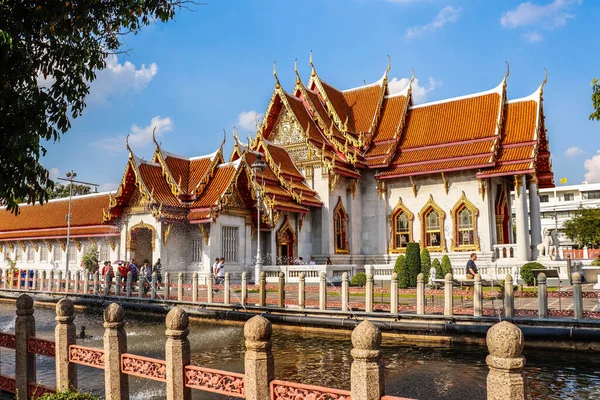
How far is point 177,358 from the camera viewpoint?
560cm

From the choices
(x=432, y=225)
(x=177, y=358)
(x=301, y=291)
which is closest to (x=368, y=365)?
(x=177, y=358)

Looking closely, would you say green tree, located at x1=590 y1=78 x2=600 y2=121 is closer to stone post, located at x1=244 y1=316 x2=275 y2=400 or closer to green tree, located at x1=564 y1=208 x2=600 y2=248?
stone post, located at x1=244 y1=316 x2=275 y2=400

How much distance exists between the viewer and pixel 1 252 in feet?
113

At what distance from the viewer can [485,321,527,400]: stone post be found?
3.76 m

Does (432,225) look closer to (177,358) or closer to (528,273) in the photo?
(528,273)

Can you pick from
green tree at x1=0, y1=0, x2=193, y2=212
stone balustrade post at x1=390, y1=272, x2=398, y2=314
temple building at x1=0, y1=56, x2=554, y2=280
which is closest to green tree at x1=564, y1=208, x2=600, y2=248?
temple building at x1=0, y1=56, x2=554, y2=280

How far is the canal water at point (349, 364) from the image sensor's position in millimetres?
8656

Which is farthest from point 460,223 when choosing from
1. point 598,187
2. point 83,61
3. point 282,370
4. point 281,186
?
point 598,187

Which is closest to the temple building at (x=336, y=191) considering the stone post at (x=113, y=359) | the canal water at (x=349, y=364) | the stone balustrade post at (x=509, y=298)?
the canal water at (x=349, y=364)

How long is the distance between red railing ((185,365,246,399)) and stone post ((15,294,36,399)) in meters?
2.67

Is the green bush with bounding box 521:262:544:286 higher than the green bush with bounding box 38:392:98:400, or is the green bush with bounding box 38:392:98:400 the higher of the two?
the green bush with bounding box 521:262:544:286

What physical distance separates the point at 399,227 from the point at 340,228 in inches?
125

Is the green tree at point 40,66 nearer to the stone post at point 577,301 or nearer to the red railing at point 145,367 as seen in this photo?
the red railing at point 145,367

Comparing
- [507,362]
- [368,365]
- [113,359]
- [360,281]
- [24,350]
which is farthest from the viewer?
[360,281]
